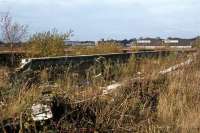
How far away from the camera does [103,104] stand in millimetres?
9102

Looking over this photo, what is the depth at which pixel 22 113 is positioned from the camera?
7.77 metres

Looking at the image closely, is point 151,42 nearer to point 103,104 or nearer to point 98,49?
point 98,49

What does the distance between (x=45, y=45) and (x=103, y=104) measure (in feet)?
53.8

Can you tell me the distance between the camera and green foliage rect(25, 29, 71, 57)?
23.9m

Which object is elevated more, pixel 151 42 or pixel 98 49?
pixel 98 49

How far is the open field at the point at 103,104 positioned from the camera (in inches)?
314

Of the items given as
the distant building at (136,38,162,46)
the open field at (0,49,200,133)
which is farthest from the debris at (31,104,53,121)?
the distant building at (136,38,162,46)

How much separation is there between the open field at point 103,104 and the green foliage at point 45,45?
11.8 m

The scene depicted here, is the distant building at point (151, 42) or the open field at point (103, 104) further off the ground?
the open field at point (103, 104)

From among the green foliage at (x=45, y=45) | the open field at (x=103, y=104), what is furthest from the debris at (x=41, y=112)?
the green foliage at (x=45, y=45)

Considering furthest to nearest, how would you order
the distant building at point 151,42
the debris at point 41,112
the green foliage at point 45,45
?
the distant building at point 151,42
the green foliage at point 45,45
the debris at point 41,112

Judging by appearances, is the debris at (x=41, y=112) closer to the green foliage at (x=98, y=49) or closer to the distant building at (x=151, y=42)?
the green foliage at (x=98, y=49)

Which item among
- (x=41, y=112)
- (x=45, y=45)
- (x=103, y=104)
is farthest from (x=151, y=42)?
(x=41, y=112)

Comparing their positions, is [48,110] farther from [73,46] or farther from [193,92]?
[73,46]
